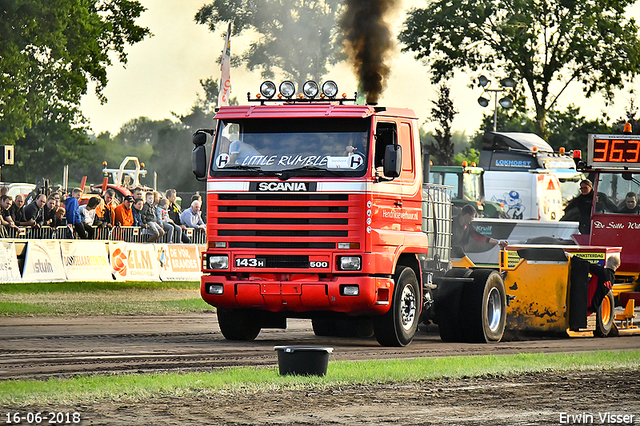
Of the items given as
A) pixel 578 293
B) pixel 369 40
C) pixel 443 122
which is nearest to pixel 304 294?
pixel 578 293

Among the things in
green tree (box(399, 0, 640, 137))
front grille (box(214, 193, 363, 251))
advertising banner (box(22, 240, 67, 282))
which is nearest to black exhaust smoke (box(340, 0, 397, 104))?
front grille (box(214, 193, 363, 251))

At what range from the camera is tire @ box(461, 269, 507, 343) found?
16.5 metres

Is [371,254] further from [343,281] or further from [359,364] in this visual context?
[359,364]

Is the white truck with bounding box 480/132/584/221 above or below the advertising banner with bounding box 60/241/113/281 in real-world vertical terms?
above

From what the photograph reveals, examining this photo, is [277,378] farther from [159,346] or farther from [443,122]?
[443,122]

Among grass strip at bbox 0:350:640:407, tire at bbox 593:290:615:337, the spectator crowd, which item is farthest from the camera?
the spectator crowd

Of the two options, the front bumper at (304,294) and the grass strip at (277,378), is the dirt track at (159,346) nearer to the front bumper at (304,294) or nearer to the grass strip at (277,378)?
the front bumper at (304,294)

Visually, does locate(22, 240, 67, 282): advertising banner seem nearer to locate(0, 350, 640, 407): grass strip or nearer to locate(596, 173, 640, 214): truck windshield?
locate(596, 173, 640, 214): truck windshield

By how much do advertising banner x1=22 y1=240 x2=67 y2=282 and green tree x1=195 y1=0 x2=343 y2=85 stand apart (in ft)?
38.1

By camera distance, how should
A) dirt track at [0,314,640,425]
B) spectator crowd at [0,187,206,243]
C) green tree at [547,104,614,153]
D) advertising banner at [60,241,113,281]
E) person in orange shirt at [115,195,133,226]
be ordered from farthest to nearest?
green tree at [547,104,614,153] → person in orange shirt at [115,195,133,226] → spectator crowd at [0,187,206,243] → advertising banner at [60,241,113,281] → dirt track at [0,314,640,425]

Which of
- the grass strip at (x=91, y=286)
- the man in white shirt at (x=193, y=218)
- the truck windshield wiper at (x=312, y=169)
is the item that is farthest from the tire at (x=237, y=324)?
the man in white shirt at (x=193, y=218)

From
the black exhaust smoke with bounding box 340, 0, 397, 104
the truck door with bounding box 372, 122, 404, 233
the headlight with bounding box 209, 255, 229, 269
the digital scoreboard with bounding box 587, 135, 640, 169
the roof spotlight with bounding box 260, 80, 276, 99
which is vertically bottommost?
the headlight with bounding box 209, 255, 229, 269

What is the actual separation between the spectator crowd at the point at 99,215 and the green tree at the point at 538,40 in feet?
81.5

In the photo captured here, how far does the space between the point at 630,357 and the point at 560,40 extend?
3936 centimetres
